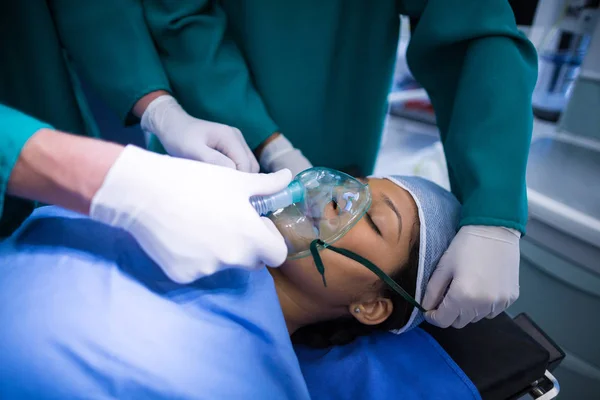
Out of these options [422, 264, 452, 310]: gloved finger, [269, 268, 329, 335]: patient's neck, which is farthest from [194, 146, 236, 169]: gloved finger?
[422, 264, 452, 310]: gloved finger

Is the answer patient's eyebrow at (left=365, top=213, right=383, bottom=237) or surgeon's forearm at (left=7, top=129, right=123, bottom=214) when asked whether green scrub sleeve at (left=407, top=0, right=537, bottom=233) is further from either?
surgeon's forearm at (left=7, top=129, right=123, bottom=214)

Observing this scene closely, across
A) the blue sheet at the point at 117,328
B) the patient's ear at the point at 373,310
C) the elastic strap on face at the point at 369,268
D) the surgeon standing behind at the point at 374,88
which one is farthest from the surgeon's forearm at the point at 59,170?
the patient's ear at the point at 373,310

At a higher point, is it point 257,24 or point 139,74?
point 257,24

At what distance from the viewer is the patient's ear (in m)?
1.13

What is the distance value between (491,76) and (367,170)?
2.04 ft

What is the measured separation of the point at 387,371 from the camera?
1.09 meters

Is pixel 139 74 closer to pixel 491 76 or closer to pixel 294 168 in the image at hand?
pixel 294 168

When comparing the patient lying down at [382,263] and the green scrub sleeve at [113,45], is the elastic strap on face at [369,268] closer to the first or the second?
the patient lying down at [382,263]

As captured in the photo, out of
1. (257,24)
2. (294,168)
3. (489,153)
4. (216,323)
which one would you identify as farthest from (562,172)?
(216,323)

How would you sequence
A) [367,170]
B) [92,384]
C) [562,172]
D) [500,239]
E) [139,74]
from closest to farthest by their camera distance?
[92,384], [500,239], [139,74], [367,170], [562,172]

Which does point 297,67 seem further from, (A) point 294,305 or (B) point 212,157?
(A) point 294,305

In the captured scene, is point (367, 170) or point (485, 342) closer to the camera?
point (485, 342)

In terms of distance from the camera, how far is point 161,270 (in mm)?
834

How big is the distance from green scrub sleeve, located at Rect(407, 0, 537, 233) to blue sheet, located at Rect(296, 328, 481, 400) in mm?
417
